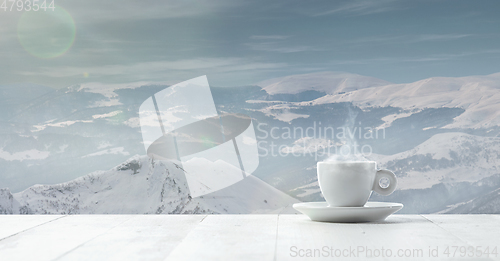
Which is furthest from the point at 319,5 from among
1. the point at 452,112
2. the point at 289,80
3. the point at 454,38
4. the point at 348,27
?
the point at 452,112

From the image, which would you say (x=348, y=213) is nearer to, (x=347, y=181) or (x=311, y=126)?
(x=347, y=181)

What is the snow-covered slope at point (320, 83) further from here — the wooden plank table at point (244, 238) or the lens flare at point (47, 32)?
the wooden plank table at point (244, 238)

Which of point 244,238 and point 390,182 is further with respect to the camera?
point 390,182

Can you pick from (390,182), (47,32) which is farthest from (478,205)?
(47,32)

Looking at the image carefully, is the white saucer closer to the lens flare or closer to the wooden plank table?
the wooden plank table

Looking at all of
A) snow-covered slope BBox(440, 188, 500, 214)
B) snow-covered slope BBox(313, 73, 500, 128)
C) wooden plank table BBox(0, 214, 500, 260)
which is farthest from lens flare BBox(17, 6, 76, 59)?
snow-covered slope BBox(440, 188, 500, 214)

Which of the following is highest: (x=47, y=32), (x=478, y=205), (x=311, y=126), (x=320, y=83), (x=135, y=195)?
(x=47, y=32)

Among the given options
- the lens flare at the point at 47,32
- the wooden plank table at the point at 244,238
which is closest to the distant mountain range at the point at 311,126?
the lens flare at the point at 47,32

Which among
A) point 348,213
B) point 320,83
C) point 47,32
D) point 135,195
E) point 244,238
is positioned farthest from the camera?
point 135,195
